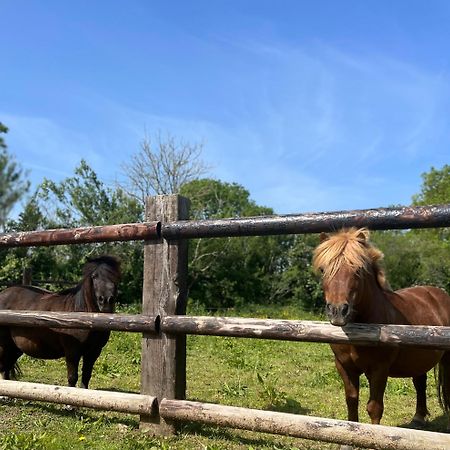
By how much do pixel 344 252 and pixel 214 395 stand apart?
3.52 metres

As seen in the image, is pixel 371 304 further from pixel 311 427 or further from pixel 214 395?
pixel 214 395

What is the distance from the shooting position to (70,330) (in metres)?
5.20

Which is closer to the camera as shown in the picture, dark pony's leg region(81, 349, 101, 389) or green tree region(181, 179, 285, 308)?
dark pony's leg region(81, 349, 101, 389)

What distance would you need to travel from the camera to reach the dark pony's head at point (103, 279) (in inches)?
201

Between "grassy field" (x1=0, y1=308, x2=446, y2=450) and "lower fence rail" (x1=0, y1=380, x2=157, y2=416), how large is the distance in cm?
22

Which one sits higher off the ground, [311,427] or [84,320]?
[84,320]

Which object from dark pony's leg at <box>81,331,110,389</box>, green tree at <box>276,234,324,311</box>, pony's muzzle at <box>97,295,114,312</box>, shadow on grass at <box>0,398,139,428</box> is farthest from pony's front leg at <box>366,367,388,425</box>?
green tree at <box>276,234,324,311</box>

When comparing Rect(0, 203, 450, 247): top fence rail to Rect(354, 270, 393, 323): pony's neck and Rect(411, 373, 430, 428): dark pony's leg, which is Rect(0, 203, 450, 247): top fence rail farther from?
Rect(411, 373, 430, 428): dark pony's leg

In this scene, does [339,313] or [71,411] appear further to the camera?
[71,411]

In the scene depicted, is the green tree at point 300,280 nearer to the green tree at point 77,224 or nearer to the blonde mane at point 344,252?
the green tree at point 77,224

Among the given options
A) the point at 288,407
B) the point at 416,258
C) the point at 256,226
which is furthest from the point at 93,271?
the point at 416,258

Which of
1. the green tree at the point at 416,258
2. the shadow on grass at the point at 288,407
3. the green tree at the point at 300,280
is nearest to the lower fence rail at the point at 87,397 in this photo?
the shadow on grass at the point at 288,407

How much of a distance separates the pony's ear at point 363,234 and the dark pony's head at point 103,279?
2.68 metres

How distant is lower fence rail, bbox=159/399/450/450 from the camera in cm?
297
